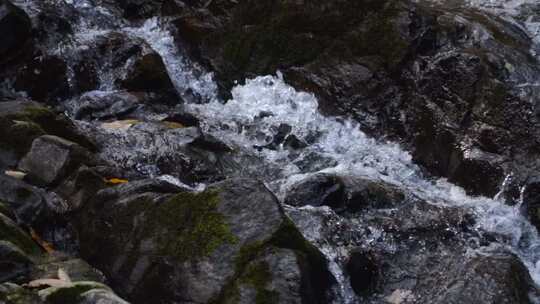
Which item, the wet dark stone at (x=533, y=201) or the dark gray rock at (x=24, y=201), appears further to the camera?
the wet dark stone at (x=533, y=201)

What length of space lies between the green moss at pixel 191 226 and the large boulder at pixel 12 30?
17.9 ft

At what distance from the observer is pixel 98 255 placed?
5613 millimetres

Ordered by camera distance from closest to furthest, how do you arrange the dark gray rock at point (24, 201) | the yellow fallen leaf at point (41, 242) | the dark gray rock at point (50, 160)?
the yellow fallen leaf at point (41, 242) → the dark gray rock at point (24, 201) → the dark gray rock at point (50, 160)

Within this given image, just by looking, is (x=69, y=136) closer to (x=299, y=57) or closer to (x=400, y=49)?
(x=299, y=57)

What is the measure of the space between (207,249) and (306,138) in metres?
4.39

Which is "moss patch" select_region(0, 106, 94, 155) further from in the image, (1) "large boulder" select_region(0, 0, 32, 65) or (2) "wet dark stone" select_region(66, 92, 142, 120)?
(1) "large boulder" select_region(0, 0, 32, 65)

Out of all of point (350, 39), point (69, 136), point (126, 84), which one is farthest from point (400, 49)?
point (69, 136)

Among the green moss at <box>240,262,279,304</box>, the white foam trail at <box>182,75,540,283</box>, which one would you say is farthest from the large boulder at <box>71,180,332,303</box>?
the white foam trail at <box>182,75,540,283</box>

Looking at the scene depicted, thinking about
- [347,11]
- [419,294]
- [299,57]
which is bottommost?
[419,294]

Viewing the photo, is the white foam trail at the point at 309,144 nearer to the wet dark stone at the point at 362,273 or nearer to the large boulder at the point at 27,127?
the wet dark stone at the point at 362,273

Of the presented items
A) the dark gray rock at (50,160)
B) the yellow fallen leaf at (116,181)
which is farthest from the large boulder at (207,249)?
the dark gray rock at (50,160)

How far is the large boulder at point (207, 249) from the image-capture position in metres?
4.93

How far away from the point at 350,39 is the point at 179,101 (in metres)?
2.73

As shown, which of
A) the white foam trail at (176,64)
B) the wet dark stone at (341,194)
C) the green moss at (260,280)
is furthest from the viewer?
the white foam trail at (176,64)
